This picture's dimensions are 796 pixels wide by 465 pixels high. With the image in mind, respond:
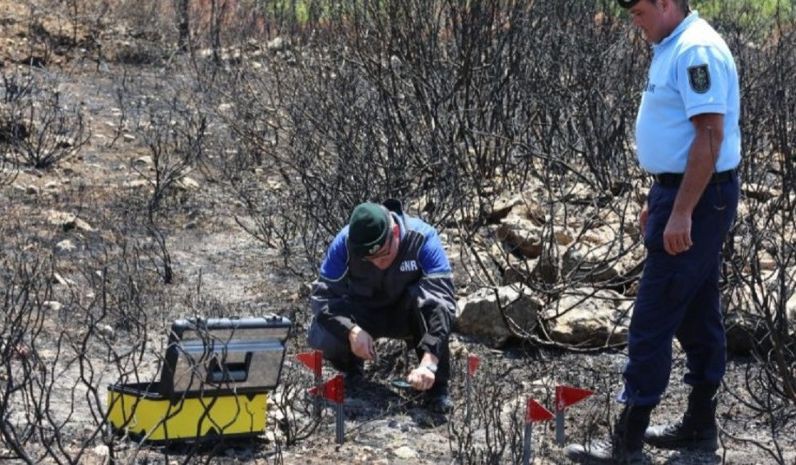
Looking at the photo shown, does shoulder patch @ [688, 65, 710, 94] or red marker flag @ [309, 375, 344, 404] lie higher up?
shoulder patch @ [688, 65, 710, 94]

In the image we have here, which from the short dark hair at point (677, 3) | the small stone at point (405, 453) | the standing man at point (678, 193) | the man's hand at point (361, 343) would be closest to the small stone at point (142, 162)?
the man's hand at point (361, 343)

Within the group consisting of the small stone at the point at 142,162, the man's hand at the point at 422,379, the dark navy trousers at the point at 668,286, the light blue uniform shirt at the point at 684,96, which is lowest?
the man's hand at the point at 422,379

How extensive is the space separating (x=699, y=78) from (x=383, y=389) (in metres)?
2.07

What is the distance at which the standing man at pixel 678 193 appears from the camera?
4.33 m

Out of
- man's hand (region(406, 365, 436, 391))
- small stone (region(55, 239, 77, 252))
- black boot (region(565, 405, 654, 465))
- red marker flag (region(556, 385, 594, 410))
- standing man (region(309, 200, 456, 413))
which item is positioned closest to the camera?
black boot (region(565, 405, 654, 465))

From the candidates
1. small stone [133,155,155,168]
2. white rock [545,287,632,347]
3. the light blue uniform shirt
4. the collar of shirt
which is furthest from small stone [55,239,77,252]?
the collar of shirt

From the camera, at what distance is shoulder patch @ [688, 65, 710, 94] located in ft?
14.1

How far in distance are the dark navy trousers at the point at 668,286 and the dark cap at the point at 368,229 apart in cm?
105

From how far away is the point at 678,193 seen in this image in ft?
14.4

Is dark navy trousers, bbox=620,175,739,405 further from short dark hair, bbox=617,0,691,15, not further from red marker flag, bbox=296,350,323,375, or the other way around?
red marker flag, bbox=296,350,323,375

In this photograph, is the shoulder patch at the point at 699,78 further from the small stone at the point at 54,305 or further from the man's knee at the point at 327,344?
the small stone at the point at 54,305

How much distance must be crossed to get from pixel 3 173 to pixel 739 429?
19.4 feet

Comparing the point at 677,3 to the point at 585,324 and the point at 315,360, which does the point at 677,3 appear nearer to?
the point at 315,360

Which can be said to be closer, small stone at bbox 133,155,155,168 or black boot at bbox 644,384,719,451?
black boot at bbox 644,384,719,451
